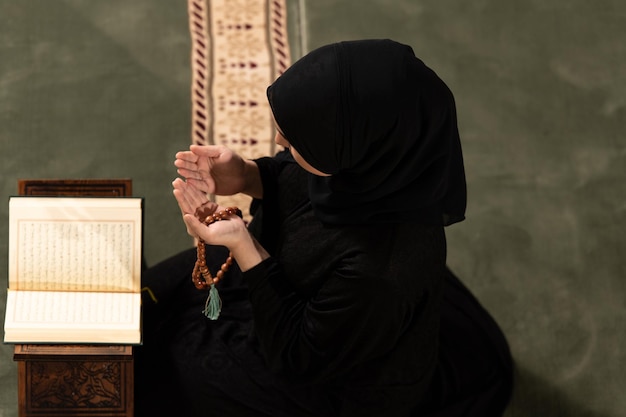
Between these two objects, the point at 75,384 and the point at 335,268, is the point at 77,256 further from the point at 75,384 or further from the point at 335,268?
the point at 335,268

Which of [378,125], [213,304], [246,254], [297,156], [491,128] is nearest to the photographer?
[378,125]

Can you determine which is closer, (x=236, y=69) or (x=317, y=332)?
(x=317, y=332)

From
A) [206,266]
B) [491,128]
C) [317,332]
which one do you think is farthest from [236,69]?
[317,332]

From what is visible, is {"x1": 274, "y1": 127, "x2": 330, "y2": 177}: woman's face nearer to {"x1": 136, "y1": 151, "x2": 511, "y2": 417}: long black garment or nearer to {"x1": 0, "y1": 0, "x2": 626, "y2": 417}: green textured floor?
{"x1": 136, "y1": 151, "x2": 511, "y2": 417}: long black garment

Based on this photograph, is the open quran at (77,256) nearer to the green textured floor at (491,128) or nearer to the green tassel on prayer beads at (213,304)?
the green tassel on prayer beads at (213,304)

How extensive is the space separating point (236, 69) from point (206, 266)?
968 millimetres

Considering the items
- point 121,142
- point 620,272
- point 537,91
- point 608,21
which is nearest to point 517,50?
point 537,91

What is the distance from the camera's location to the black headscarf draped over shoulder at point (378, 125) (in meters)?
1.54

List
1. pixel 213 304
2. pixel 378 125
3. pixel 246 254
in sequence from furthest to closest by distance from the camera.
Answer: pixel 213 304
pixel 246 254
pixel 378 125

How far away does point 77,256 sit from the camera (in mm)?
1895

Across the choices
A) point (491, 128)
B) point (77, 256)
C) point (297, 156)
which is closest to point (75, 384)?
point (77, 256)

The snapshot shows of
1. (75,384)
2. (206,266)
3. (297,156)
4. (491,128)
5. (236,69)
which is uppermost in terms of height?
(236,69)

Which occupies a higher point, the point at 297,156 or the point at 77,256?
the point at 297,156

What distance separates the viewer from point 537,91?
9.10ft
